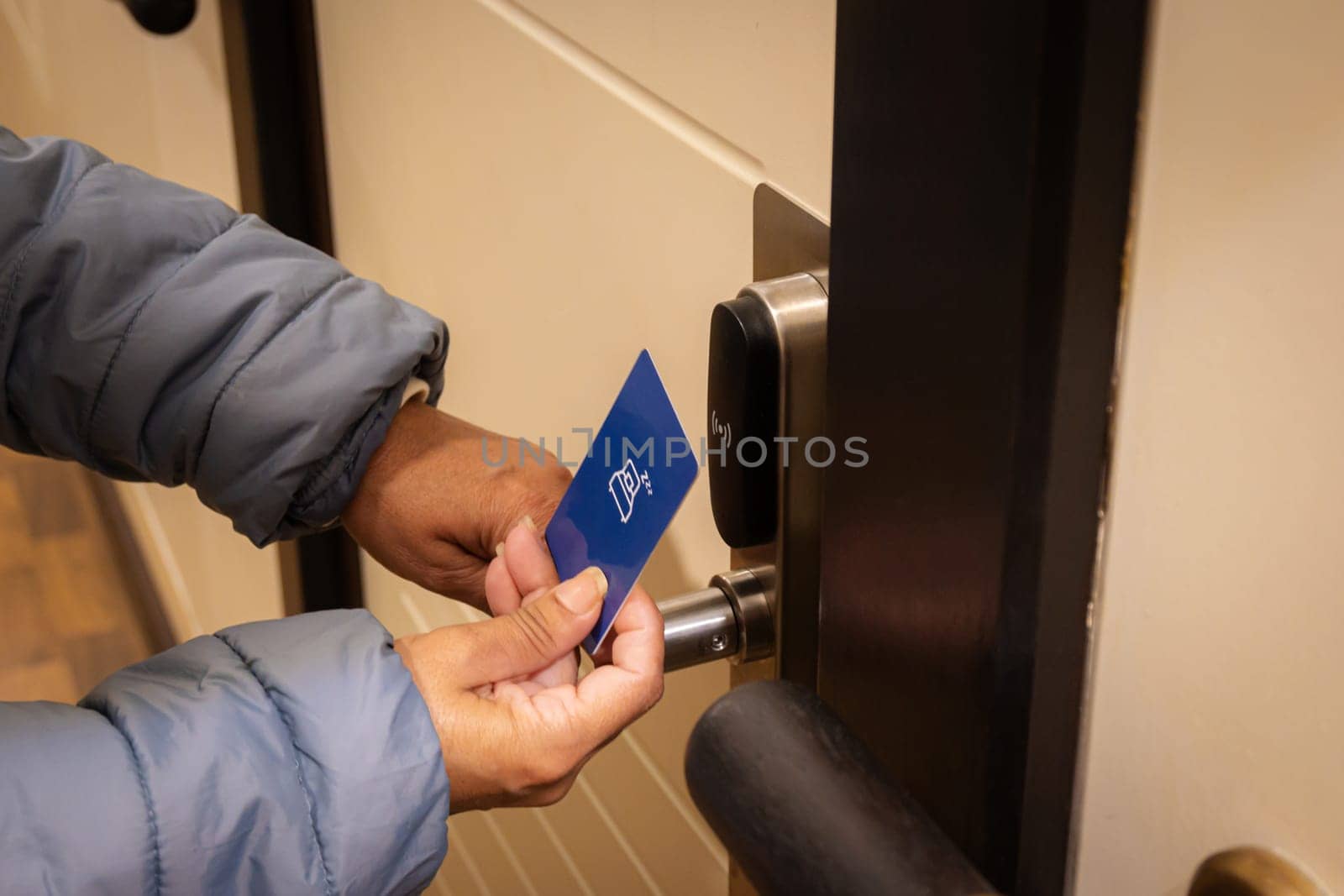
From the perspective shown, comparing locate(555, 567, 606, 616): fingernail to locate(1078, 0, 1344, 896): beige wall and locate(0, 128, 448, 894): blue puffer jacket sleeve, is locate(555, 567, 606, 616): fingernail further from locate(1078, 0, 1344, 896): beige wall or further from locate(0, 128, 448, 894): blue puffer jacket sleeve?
locate(1078, 0, 1344, 896): beige wall

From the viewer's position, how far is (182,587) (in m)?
1.72

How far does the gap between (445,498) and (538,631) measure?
0.58 feet

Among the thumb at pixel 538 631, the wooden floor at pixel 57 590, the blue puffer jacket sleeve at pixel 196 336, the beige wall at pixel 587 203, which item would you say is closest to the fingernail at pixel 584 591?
the thumb at pixel 538 631

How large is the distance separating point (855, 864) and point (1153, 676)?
0.10 meters

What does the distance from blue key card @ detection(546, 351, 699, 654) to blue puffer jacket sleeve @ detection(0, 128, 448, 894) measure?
0.32 ft

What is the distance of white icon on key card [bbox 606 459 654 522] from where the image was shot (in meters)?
0.46

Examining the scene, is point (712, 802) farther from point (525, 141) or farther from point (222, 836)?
point (525, 141)

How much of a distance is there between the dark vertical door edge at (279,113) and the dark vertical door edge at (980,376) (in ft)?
2.74

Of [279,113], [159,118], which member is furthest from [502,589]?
[159,118]

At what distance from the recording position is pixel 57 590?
210cm

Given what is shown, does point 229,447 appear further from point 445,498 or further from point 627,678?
point 627,678

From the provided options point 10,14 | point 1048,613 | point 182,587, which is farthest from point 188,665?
point 10,14

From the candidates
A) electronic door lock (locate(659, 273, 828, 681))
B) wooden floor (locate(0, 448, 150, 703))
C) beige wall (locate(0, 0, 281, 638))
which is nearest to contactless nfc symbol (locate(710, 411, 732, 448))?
electronic door lock (locate(659, 273, 828, 681))

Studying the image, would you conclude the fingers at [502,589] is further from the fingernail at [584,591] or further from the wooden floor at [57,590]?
the wooden floor at [57,590]
